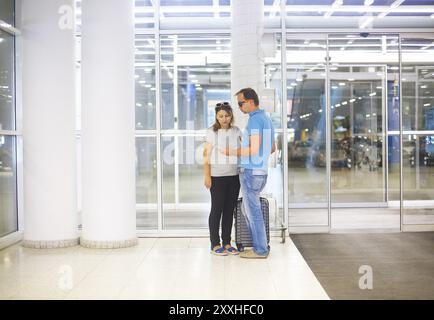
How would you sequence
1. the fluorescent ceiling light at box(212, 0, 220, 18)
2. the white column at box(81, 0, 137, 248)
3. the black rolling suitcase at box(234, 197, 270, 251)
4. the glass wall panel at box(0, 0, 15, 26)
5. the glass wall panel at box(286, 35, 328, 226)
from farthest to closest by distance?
the glass wall panel at box(286, 35, 328, 226) → the fluorescent ceiling light at box(212, 0, 220, 18) → the glass wall panel at box(0, 0, 15, 26) → the white column at box(81, 0, 137, 248) → the black rolling suitcase at box(234, 197, 270, 251)

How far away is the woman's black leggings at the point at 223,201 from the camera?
499 centimetres

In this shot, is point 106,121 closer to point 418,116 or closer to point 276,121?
point 276,121

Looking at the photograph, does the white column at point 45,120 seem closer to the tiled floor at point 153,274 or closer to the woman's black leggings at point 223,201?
the tiled floor at point 153,274

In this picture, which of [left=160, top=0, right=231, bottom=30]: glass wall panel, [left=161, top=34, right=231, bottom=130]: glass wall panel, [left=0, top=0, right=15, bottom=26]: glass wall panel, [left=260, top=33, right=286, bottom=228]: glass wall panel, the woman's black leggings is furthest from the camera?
[left=161, top=34, right=231, bottom=130]: glass wall panel

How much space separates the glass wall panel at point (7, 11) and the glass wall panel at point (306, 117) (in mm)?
4097

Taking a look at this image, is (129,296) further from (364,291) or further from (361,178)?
(361,178)

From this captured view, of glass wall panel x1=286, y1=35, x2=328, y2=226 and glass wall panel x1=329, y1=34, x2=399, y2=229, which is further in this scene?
glass wall panel x1=329, y1=34, x2=399, y2=229

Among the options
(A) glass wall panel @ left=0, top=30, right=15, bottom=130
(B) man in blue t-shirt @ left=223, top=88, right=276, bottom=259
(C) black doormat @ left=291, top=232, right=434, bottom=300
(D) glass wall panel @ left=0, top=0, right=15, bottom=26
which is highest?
(D) glass wall panel @ left=0, top=0, right=15, bottom=26

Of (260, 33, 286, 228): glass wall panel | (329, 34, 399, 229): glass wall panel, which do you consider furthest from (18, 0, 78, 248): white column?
(329, 34, 399, 229): glass wall panel

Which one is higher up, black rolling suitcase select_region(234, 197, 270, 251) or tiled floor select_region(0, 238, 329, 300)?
black rolling suitcase select_region(234, 197, 270, 251)

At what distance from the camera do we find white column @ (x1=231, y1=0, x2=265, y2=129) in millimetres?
5625

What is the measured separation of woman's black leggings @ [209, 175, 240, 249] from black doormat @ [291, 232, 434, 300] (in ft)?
2.82

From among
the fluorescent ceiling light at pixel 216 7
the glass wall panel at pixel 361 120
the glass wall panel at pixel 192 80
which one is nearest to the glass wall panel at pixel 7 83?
the glass wall panel at pixel 192 80

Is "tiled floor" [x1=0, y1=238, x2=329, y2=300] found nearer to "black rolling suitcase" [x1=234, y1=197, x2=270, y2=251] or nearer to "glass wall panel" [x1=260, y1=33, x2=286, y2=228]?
"black rolling suitcase" [x1=234, y1=197, x2=270, y2=251]
